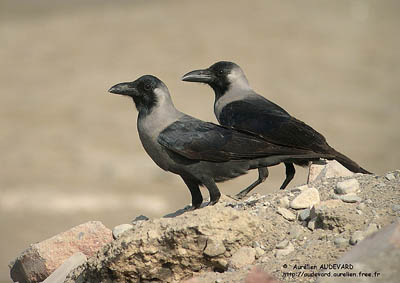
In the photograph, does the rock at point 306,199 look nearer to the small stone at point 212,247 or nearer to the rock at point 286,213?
the rock at point 286,213

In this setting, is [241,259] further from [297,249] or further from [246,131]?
[246,131]

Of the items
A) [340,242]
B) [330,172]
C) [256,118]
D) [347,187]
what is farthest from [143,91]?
[340,242]

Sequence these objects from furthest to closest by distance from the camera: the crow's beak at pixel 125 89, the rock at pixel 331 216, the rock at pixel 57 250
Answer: the crow's beak at pixel 125 89 → the rock at pixel 57 250 → the rock at pixel 331 216

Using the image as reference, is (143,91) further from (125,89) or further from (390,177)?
(390,177)

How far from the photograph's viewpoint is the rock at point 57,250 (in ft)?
26.3

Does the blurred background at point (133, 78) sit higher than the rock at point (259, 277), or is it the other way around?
the blurred background at point (133, 78)

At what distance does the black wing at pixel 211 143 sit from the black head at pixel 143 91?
40 centimetres

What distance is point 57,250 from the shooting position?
318 inches

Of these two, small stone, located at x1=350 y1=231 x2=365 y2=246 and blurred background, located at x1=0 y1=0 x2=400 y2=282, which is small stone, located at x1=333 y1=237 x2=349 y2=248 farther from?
blurred background, located at x1=0 y1=0 x2=400 y2=282

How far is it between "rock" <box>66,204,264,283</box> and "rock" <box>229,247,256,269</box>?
35mm

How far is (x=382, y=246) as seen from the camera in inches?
226

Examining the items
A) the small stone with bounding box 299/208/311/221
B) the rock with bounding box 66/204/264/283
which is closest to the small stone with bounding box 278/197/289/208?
the small stone with bounding box 299/208/311/221

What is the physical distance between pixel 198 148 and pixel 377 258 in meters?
3.32

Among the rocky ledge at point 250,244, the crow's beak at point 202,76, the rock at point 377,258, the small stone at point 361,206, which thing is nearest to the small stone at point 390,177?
the rocky ledge at point 250,244
